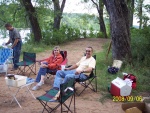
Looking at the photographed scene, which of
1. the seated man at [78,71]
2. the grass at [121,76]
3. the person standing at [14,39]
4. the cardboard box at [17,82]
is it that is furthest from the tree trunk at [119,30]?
the cardboard box at [17,82]

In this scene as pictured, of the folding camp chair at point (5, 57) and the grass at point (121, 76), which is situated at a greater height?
the folding camp chair at point (5, 57)

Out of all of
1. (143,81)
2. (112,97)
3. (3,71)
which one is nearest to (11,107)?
(112,97)

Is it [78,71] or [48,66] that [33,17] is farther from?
[78,71]

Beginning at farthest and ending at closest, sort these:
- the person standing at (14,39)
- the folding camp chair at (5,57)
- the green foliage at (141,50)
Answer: the green foliage at (141,50) → the person standing at (14,39) → the folding camp chair at (5,57)

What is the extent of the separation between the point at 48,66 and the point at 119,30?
2.62 m

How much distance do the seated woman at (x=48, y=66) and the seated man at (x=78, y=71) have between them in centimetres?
35

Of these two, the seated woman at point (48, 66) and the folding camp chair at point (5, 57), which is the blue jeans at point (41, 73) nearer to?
the seated woman at point (48, 66)

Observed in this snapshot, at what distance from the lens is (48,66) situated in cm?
509

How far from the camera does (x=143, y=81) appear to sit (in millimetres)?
5391

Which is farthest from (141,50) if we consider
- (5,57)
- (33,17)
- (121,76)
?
(33,17)

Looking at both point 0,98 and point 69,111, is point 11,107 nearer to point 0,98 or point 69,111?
point 0,98

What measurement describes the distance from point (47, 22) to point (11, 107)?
1181 cm

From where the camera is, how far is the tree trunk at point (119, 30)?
6.52 meters

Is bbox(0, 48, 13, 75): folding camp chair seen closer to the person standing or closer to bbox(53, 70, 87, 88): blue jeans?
the person standing
